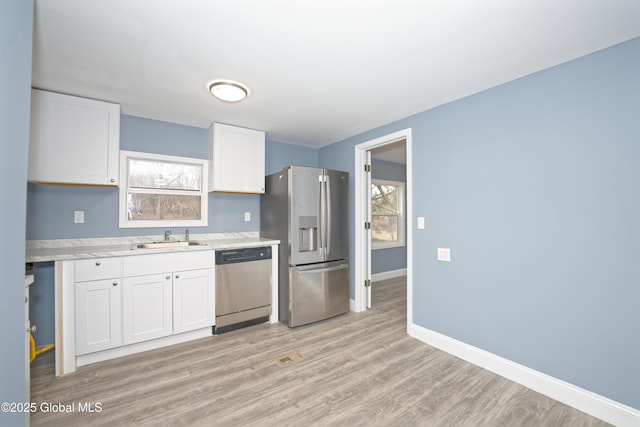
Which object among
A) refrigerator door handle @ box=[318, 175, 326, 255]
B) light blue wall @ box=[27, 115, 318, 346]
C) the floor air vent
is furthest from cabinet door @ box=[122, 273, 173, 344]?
refrigerator door handle @ box=[318, 175, 326, 255]

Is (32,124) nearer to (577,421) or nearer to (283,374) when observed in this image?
(283,374)

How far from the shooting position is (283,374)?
86.8 inches

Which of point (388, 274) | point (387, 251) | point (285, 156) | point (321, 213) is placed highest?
point (285, 156)

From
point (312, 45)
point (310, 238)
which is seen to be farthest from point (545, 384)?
point (312, 45)

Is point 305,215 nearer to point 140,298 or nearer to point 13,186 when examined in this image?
point 140,298

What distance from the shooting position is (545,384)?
6.49 ft

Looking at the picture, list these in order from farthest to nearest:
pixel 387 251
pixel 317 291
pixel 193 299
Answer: pixel 387 251 < pixel 317 291 < pixel 193 299

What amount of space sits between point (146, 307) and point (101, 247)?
779 millimetres

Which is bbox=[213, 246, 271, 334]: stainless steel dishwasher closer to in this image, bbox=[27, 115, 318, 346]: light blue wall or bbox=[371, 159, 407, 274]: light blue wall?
bbox=[27, 115, 318, 346]: light blue wall

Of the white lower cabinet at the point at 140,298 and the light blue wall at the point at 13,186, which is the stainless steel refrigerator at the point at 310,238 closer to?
the white lower cabinet at the point at 140,298

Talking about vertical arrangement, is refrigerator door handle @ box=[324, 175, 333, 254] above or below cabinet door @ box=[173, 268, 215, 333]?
above

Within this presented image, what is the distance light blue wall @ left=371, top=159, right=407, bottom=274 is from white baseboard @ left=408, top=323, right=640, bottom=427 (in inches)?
99.7

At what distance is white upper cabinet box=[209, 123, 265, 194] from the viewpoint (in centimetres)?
324

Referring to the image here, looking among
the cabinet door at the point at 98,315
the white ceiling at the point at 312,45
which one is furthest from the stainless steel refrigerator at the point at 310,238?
the cabinet door at the point at 98,315
